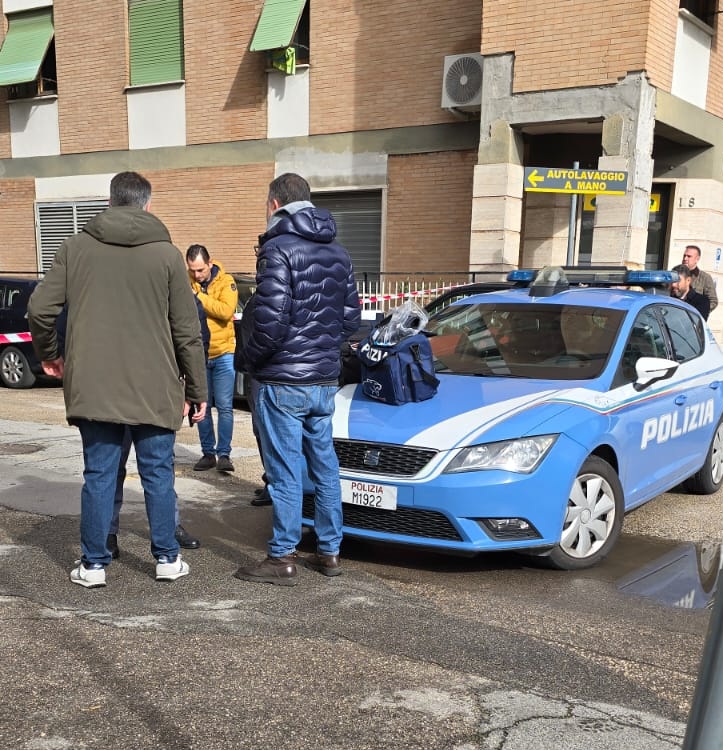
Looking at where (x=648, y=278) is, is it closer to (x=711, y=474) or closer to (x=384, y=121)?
(x=711, y=474)

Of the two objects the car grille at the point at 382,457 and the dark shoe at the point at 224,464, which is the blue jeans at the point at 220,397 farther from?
the car grille at the point at 382,457

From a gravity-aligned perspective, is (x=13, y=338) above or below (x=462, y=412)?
below

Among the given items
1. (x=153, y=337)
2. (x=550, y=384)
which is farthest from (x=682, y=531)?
(x=153, y=337)

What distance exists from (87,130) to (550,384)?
15.8 meters

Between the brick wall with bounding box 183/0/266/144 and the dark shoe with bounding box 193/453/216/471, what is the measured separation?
1053 cm

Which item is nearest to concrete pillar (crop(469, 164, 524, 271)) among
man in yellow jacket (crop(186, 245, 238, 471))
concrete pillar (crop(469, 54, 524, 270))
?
concrete pillar (crop(469, 54, 524, 270))

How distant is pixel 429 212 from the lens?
14.7 metres

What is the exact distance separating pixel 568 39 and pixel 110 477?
33.5 feet

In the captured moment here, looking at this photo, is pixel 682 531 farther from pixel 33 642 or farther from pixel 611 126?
pixel 611 126

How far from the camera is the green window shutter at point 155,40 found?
55.1 feet

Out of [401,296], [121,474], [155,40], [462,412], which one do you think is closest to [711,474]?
[462,412]

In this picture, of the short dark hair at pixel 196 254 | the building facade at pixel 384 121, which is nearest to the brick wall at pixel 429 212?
the building facade at pixel 384 121

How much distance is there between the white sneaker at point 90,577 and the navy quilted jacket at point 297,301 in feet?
4.02

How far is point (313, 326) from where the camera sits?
166 inches
